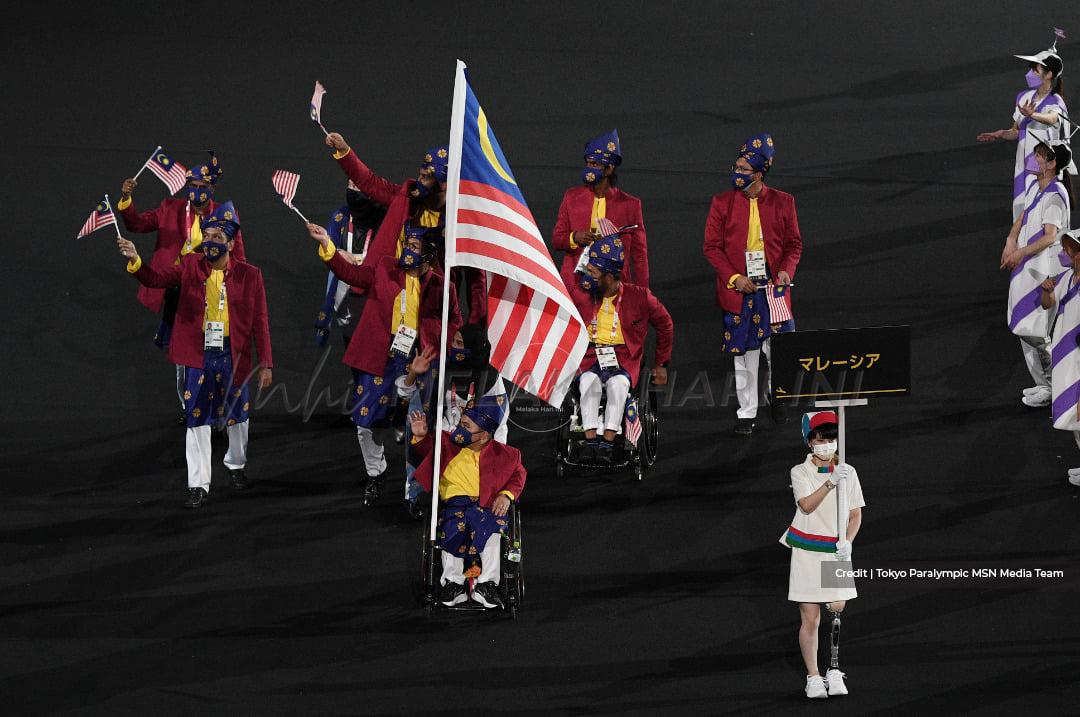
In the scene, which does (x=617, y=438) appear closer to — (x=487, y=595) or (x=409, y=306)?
(x=409, y=306)

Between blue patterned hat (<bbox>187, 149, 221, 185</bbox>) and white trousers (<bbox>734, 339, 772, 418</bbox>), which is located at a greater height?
blue patterned hat (<bbox>187, 149, 221, 185</bbox>)

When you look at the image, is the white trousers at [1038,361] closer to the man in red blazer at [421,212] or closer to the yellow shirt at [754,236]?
the yellow shirt at [754,236]

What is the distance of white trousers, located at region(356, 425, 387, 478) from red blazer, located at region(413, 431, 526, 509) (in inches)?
49.6

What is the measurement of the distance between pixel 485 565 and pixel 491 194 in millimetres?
2014

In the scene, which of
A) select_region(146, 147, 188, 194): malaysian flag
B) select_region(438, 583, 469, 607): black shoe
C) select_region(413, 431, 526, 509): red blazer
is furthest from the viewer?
select_region(146, 147, 188, 194): malaysian flag

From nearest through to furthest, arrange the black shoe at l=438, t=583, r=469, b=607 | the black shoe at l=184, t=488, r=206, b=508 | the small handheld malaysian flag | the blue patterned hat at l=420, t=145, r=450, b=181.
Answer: the black shoe at l=438, t=583, r=469, b=607, the black shoe at l=184, t=488, r=206, b=508, the blue patterned hat at l=420, t=145, r=450, b=181, the small handheld malaysian flag

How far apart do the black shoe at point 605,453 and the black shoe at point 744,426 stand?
95cm

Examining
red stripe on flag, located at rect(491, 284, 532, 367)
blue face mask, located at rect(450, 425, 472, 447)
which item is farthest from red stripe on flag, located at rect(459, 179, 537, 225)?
blue face mask, located at rect(450, 425, 472, 447)

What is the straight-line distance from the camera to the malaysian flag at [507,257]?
9.27 metres

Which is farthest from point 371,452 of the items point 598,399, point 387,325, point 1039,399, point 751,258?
point 1039,399

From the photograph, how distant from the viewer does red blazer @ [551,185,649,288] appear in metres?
11.8

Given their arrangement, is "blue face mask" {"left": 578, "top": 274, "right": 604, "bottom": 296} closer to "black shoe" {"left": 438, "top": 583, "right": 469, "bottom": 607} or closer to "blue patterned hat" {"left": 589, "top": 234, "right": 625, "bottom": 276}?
"blue patterned hat" {"left": 589, "top": 234, "right": 625, "bottom": 276}

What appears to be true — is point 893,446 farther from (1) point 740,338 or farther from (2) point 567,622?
(2) point 567,622

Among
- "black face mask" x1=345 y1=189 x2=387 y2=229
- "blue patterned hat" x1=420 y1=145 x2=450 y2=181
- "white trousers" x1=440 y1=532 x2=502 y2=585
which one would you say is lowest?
"white trousers" x1=440 y1=532 x2=502 y2=585
